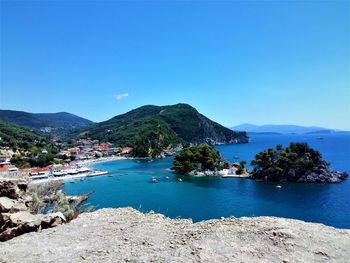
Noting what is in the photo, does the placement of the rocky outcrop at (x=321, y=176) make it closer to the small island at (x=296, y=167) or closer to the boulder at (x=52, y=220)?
the small island at (x=296, y=167)

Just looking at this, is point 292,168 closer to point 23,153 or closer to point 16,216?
point 16,216

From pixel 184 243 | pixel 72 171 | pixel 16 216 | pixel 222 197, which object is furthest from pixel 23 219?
pixel 72 171

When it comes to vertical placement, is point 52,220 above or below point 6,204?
below

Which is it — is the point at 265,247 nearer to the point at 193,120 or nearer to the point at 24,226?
the point at 24,226

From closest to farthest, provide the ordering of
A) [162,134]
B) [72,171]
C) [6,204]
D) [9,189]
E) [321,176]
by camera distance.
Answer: [6,204] < [9,189] < [321,176] < [72,171] < [162,134]

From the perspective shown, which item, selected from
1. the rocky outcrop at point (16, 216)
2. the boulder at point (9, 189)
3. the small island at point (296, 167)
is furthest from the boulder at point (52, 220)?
the small island at point (296, 167)

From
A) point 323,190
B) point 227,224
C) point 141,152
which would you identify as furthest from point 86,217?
point 141,152
